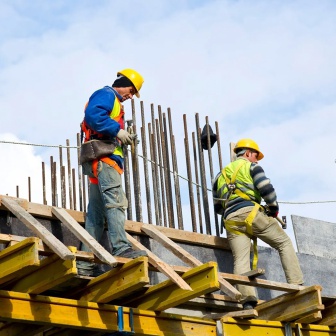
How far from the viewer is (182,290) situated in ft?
28.3

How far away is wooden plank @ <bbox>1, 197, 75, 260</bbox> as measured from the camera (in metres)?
7.78

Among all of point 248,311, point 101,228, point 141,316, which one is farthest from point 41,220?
point 248,311

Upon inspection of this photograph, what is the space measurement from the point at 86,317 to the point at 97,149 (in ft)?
5.94

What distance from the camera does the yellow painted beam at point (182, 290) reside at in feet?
28.0

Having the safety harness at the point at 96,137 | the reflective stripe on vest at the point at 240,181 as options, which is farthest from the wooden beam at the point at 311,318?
the safety harness at the point at 96,137

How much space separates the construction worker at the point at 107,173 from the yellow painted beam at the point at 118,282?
0.40 meters

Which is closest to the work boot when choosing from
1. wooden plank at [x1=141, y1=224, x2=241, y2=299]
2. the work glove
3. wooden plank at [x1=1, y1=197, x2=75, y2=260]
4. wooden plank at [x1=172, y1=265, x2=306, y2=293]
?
wooden plank at [x1=141, y1=224, x2=241, y2=299]

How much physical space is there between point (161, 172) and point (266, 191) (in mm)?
1744

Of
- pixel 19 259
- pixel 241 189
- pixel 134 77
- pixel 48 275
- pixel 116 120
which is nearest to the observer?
pixel 19 259

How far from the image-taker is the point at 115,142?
9.52 meters

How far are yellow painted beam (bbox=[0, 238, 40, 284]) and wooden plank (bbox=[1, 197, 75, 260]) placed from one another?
23cm

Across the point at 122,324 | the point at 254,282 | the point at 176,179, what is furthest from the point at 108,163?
the point at 176,179

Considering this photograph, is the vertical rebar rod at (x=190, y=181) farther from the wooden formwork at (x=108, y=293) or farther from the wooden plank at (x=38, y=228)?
the wooden plank at (x=38, y=228)

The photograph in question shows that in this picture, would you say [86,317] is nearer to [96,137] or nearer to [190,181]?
[96,137]
